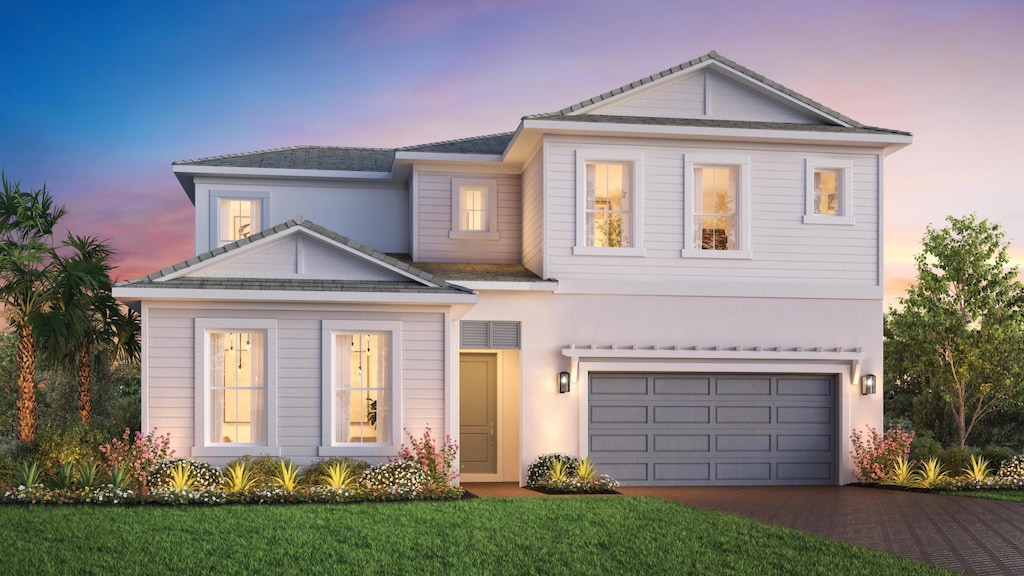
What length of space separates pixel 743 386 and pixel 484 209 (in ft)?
19.8

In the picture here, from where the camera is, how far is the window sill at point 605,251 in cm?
1761

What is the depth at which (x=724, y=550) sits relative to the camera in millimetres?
10492

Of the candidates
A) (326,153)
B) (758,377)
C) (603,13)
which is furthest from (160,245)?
(758,377)

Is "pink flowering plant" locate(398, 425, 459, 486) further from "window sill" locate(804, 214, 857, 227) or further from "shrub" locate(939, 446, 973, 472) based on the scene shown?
"shrub" locate(939, 446, 973, 472)

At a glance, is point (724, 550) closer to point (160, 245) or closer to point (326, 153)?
point (326, 153)

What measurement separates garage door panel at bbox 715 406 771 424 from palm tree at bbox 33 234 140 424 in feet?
36.4

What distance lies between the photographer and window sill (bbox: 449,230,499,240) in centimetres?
1947

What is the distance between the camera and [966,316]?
73.8 feet

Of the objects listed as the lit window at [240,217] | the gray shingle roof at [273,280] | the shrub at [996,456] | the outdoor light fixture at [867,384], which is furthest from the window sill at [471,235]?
the shrub at [996,456]

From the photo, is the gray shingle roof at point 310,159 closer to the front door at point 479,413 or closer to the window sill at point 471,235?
Answer: the window sill at point 471,235

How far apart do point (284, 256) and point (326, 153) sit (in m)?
6.79

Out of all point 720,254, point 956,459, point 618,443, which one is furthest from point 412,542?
point 956,459

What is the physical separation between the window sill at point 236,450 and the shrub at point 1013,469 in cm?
1225

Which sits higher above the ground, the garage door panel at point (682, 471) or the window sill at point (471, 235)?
the window sill at point (471, 235)
